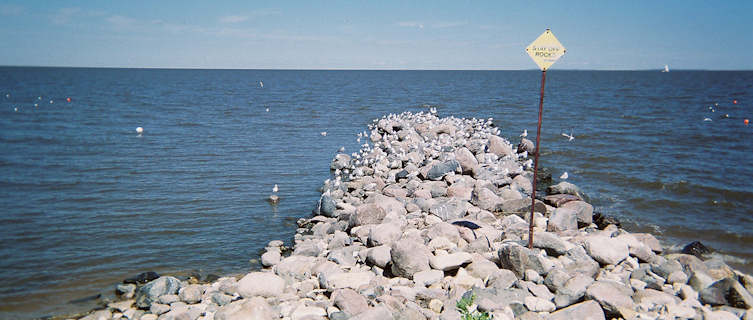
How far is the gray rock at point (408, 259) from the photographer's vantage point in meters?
6.07

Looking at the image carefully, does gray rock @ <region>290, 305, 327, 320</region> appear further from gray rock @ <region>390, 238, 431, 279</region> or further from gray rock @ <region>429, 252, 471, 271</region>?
gray rock @ <region>429, 252, 471, 271</region>

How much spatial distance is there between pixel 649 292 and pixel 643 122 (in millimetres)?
22974

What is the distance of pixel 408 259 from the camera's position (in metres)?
6.09

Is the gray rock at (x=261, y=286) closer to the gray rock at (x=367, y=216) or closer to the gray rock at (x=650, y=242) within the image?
the gray rock at (x=367, y=216)

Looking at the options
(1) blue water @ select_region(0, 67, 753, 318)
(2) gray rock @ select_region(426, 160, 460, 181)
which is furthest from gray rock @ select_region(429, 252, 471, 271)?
(2) gray rock @ select_region(426, 160, 460, 181)

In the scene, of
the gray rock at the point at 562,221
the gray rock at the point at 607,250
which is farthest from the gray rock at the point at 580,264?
the gray rock at the point at 562,221

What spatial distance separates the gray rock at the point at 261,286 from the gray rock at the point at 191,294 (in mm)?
662

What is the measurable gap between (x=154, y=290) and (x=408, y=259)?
11.5 feet

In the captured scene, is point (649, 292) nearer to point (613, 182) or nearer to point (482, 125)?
point (613, 182)

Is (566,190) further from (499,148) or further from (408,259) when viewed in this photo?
(408,259)

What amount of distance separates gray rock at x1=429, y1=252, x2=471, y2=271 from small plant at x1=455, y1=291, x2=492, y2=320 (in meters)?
0.83

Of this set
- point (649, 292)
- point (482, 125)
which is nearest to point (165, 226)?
point (649, 292)

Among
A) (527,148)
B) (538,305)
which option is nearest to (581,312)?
(538,305)

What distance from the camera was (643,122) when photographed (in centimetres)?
2494
